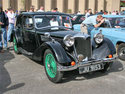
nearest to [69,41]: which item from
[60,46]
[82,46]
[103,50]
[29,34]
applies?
[60,46]

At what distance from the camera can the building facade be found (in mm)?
31469

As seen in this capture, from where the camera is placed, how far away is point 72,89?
139 inches

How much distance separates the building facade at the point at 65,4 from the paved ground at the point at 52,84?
2623cm

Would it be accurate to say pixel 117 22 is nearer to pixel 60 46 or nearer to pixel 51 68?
pixel 60 46

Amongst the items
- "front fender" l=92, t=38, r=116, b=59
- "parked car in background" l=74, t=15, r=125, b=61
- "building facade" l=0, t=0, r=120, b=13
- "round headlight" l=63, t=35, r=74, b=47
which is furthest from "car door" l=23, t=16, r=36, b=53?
"building facade" l=0, t=0, r=120, b=13

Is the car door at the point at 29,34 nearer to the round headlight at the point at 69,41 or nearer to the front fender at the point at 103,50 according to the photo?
the round headlight at the point at 69,41

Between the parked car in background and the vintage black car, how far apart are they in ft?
5.22

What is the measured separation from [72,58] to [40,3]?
34712mm

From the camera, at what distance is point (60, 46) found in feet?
12.3

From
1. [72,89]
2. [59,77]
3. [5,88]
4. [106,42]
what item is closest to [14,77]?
[5,88]

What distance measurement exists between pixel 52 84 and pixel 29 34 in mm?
2003

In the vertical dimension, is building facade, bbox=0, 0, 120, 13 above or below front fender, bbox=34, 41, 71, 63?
above

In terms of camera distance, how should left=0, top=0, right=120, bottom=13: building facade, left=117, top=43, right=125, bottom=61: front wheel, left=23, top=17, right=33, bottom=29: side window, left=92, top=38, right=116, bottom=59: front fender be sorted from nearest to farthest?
left=92, top=38, right=116, bottom=59: front fender
left=23, top=17, right=33, bottom=29: side window
left=117, top=43, right=125, bottom=61: front wheel
left=0, top=0, right=120, bottom=13: building facade

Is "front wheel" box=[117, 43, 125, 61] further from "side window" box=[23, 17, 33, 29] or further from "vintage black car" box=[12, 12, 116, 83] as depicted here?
"side window" box=[23, 17, 33, 29]
